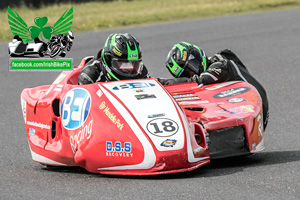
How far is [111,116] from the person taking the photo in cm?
559

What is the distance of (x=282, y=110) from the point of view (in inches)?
358

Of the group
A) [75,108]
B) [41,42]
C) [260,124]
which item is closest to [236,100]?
[260,124]

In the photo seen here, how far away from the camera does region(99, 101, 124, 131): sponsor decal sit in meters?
5.50

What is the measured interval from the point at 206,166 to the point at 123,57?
4.43 ft

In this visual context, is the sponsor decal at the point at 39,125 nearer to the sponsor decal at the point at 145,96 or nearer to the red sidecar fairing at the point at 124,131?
the red sidecar fairing at the point at 124,131

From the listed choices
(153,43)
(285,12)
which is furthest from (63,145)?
(285,12)

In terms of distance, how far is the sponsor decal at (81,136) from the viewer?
5617mm

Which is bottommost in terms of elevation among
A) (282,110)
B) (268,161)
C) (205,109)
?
(282,110)

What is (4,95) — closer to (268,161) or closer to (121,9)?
(268,161)

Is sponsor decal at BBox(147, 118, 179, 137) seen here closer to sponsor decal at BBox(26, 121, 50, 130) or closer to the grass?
sponsor decal at BBox(26, 121, 50, 130)

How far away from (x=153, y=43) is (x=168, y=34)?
3.20ft

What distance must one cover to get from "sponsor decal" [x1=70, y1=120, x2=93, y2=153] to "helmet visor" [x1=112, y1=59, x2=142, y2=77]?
38.1 inches

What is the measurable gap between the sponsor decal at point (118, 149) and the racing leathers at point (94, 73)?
1329 millimetres

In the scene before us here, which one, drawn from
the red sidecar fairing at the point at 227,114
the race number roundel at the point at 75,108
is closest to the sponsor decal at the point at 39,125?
the race number roundel at the point at 75,108
